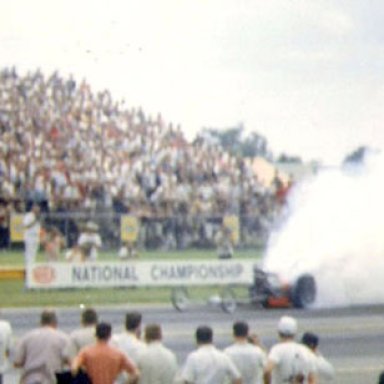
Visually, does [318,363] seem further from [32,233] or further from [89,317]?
[32,233]

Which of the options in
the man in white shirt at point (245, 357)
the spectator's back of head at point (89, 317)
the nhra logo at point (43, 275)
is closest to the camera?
the man in white shirt at point (245, 357)

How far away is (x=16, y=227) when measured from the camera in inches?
1294

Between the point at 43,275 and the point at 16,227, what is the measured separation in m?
4.06

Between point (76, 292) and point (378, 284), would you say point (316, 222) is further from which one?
point (76, 292)

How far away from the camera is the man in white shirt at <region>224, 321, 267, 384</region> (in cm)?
1155

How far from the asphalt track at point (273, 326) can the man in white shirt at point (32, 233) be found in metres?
3.79

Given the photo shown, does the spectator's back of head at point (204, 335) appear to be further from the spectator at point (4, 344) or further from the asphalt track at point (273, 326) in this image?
the asphalt track at point (273, 326)

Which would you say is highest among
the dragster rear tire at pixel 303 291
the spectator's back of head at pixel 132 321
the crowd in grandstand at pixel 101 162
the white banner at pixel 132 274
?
the crowd in grandstand at pixel 101 162

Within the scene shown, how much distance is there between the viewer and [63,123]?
35750 mm

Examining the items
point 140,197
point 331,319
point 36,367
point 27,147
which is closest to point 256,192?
point 140,197

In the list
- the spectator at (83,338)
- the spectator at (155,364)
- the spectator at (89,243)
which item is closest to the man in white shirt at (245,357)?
the spectator at (155,364)

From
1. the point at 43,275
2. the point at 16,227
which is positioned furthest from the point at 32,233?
the point at 16,227

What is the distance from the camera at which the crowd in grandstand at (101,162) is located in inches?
1341

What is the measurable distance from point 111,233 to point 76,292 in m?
3.36
